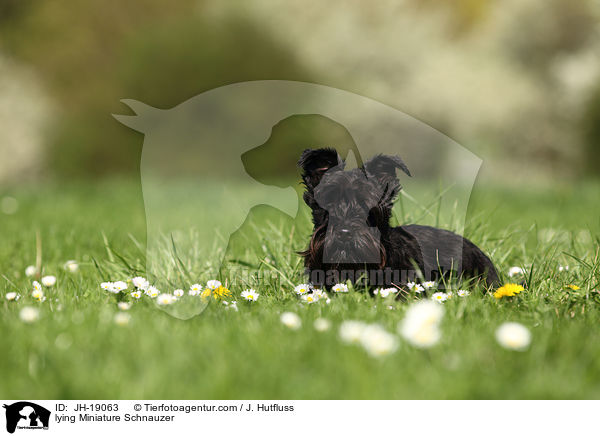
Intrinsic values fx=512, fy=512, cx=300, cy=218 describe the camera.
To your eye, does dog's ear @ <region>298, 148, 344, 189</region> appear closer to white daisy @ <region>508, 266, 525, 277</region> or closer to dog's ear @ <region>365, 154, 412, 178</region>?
dog's ear @ <region>365, 154, 412, 178</region>

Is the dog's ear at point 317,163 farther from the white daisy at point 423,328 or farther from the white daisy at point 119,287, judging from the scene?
the white daisy at point 423,328

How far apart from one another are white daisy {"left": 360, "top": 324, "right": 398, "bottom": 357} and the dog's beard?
51.8 inches

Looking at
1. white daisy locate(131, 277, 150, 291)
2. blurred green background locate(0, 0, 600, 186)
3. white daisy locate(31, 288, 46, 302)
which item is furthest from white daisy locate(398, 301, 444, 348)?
blurred green background locate(0, 0, 600, 186)

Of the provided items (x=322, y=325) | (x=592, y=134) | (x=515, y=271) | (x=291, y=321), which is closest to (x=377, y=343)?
(x=322, y=325)

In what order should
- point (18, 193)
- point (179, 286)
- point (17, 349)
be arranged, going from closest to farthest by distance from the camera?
point (17, 349), point (179, 286), point (18, 193)

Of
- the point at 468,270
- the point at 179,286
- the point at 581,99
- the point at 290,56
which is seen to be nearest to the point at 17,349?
the point at 179,286

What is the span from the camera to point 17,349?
2.57m

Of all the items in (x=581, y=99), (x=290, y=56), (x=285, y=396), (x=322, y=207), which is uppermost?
(x=290, y=56)

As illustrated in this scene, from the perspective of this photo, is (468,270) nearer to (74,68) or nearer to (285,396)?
(285,396)

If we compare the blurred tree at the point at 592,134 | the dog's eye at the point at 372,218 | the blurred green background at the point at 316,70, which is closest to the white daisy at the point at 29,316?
the dog's eye at the point at 372,218

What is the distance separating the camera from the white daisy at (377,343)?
92.7 inches

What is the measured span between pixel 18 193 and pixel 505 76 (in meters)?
16.2

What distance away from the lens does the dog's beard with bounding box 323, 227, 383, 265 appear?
374 cm

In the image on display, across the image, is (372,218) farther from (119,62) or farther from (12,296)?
(119,62)
